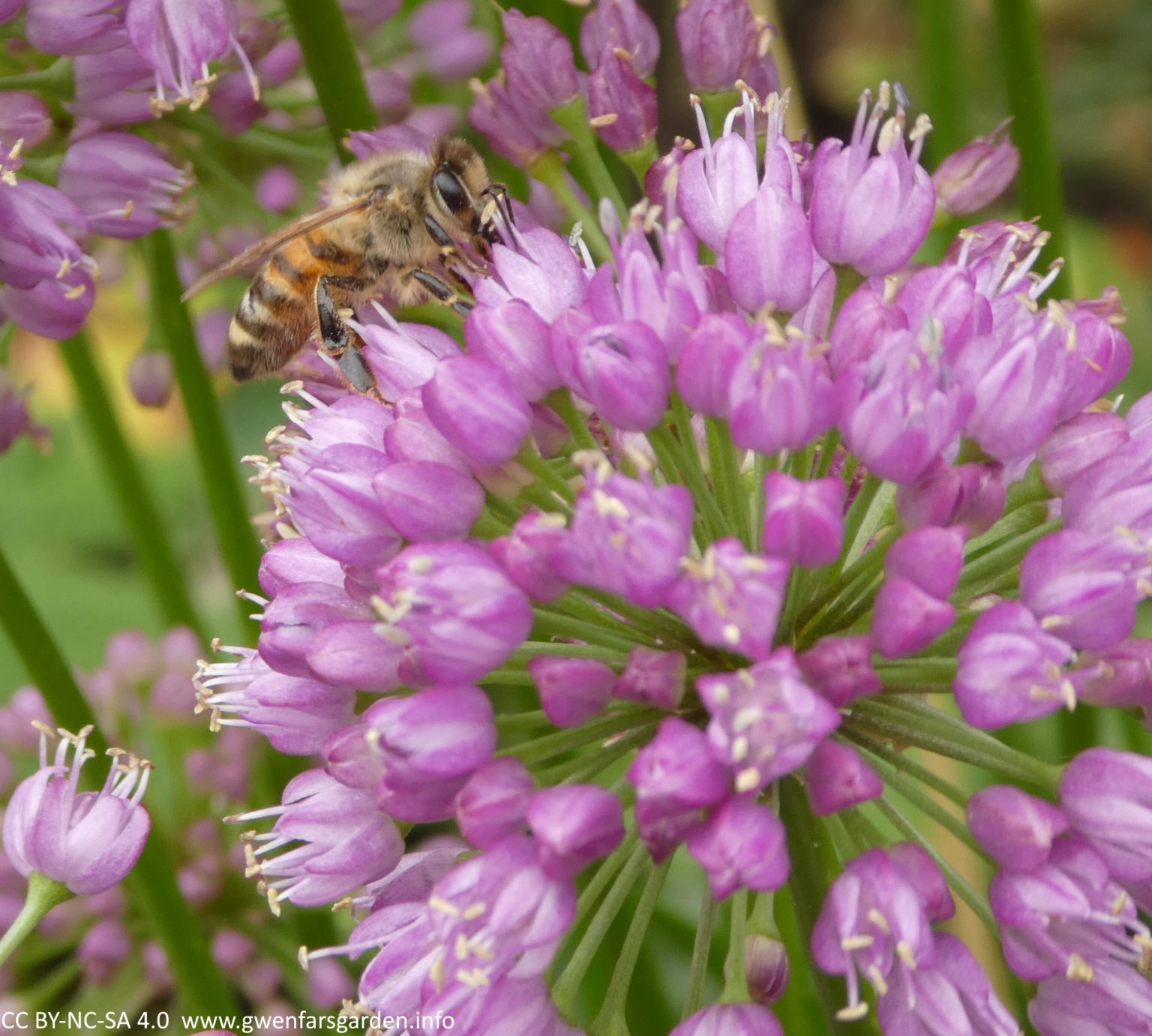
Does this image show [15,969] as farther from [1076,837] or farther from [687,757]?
[1076,837]

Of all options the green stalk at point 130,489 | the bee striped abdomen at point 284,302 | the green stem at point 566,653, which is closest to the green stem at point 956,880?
the green stem at point 566,653

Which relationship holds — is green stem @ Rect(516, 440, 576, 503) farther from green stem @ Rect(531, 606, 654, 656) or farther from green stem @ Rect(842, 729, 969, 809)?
green stem @ Rect(842, 729, 969, 809)

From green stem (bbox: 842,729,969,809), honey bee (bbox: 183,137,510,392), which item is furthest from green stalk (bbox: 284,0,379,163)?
green stem (bbox: 842,729,969,809)

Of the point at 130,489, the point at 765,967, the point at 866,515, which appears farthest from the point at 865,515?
the point at 130,489

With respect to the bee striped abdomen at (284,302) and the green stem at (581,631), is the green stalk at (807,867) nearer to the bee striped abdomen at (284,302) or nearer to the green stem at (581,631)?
the green stem at (581,631)

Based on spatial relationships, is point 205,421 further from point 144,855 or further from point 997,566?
point 997,566

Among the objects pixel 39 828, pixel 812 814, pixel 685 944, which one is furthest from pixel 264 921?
pixel 812 814
